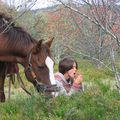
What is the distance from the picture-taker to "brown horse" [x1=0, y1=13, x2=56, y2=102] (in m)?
5.36

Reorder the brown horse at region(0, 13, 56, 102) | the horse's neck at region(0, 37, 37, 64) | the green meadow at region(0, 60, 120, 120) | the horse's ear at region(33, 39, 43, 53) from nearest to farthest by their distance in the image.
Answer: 1. the green meadow at region(0, 60, 120, 120)
2. the brown horse at region(0, 13, 56, 102)
3. the horse's ear at region(33, 39, 43, 53)
4. the horse's neck at region(0, 37, 37, 64)

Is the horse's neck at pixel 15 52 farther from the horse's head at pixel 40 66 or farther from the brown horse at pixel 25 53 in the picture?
the horse's head at pixel 40 66

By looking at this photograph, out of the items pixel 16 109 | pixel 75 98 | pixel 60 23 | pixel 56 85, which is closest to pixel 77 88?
pixel 56 85

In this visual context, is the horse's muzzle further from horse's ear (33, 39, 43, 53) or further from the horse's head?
horse's ear (33, 39, 43, 53)

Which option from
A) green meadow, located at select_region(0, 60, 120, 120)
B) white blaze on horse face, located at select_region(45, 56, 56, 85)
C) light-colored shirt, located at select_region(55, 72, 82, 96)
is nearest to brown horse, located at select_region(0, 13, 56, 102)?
white blaze on horse face, located at select_region(45, 56, 56, 85)

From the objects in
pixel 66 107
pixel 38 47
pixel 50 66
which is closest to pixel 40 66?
pixel 50 66

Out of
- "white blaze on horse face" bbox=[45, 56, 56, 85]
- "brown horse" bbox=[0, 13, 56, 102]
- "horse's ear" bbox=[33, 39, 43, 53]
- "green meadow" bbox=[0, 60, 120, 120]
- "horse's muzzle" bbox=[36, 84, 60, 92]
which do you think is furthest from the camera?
"horse's ear" bbox=[33, 39, 43, 53]

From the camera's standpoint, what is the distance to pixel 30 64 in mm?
5508

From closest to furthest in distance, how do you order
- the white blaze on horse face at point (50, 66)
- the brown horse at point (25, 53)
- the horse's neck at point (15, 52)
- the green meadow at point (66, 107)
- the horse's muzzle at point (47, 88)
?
the green meadow at point (66, 107) < the horse's muzzle at point (47, 88) < the white blaze on horse face at point (50, 66) < the brown horse at point (25, 53) < the horse's neck at point (15, 52)

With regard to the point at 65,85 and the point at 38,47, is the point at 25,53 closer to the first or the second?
the point at 38,47

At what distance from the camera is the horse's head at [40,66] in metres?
5.26

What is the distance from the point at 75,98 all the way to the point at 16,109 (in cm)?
64

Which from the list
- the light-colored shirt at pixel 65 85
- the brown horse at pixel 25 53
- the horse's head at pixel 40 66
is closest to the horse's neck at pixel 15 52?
the brown horse at pixel 25 53

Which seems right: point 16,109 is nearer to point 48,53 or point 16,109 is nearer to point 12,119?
point 12,119
